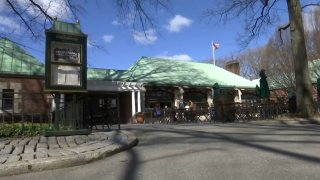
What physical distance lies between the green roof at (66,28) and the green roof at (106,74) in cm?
1879

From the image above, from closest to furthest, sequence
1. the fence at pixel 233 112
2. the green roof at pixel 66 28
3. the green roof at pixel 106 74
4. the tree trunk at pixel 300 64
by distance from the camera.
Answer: the green roof at pixel 66 28, the tree trunk at pixel 300 64, the fence at pixel 233 112, the green roof at pixel 106 74

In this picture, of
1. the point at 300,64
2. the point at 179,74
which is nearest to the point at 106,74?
the point at 179,74

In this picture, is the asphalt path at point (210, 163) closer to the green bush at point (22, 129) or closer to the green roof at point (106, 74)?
the green bush at point (22, 129)

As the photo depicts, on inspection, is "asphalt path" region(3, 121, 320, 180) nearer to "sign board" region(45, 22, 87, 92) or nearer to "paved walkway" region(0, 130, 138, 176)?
"paved walkway" region(0, 130, 138, 176)

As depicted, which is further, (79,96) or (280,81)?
(280,81)

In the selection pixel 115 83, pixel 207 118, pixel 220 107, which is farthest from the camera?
pixel 115 83

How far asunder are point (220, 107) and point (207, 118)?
2926 millimetres

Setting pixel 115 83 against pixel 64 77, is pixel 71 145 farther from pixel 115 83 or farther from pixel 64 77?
pixel 115 83

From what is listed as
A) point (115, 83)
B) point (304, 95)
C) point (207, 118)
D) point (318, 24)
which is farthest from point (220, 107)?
point (318, 24)

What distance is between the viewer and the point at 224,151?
7.93 meters

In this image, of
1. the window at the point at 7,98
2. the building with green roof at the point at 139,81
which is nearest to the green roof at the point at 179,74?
the building with green roof at the point at 139,81

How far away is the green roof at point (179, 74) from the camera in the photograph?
33.7 m

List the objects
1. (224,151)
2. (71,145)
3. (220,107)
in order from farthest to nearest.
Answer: (220,107) → (71,145) → (224,151)

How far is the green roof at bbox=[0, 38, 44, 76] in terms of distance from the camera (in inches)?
1097
